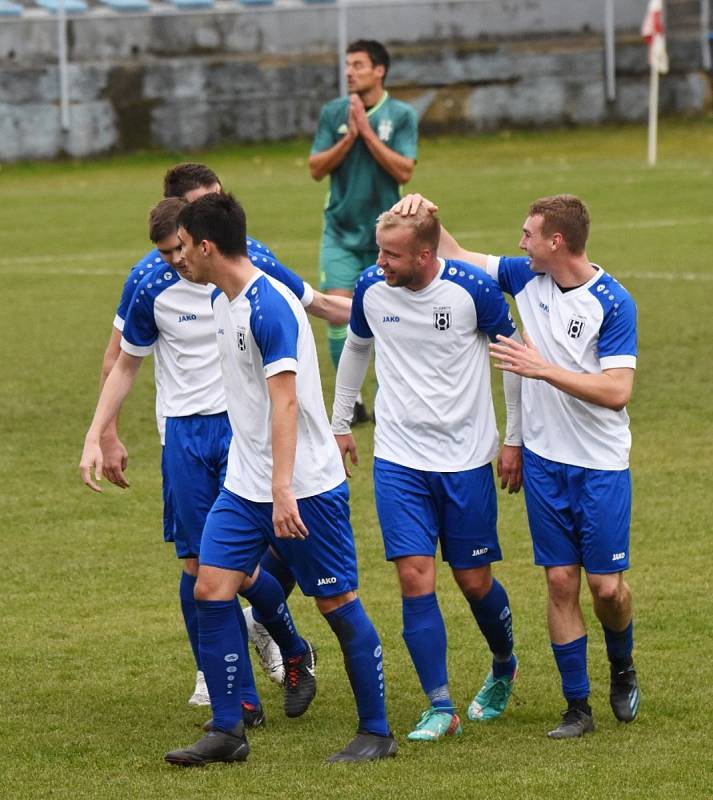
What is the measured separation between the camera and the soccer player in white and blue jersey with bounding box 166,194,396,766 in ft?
19.6

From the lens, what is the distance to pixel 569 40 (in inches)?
1425

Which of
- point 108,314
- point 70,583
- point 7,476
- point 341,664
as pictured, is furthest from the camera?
point 108,314

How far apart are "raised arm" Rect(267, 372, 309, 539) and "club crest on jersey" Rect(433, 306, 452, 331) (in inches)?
33.1

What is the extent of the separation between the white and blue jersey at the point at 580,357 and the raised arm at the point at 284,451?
3.50ft

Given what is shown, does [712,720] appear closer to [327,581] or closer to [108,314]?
[327,581]

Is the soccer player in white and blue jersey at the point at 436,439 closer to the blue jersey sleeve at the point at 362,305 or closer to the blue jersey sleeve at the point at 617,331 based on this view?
the blue jersey sleeve at the point at 362,305

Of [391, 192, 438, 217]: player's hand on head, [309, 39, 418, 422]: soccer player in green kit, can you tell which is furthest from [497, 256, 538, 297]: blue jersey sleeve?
[309, 39, 418, 422]: soccer player in green kit

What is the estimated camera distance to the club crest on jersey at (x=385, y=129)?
496 inches

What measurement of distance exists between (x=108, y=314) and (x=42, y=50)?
1751 cm

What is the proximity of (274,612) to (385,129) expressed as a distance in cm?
641

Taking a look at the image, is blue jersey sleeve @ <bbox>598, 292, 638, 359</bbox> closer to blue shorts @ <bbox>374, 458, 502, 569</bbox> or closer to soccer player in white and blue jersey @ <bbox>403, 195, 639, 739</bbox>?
soccer player in white and blue jersey @ <bbox>403, 195, 639, 739</bbox>

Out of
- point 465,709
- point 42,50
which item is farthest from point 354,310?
point 42,50

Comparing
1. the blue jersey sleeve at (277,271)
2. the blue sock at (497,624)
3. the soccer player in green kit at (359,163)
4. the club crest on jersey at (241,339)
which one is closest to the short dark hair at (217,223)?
the club crest on jersey at (241,339)

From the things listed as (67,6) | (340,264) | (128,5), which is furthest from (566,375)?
(128,5)
